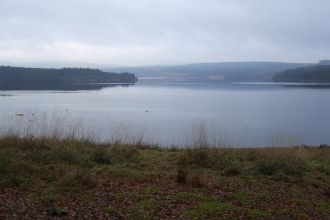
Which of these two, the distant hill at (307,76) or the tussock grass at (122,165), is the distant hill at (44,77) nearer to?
the distant hill at (307,76)

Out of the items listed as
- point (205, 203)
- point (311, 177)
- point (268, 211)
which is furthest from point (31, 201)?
point (311, 177)

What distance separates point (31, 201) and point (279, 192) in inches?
151

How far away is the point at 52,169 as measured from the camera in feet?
21.7

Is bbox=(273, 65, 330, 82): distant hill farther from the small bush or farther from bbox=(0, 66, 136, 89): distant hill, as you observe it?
the small bush

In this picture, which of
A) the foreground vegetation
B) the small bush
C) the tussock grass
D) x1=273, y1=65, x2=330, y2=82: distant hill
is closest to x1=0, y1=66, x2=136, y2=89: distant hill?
x1=273, y1=65, x2=330, y2=82: distant hill

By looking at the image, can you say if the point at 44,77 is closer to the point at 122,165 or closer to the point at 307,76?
the point at 307,76

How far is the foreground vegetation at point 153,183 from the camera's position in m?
4.63

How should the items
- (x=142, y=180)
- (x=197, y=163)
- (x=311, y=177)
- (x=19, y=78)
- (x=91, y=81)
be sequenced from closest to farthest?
1. (x=142, y=180)
2. (x=311, y=177)
3. (x=197, y=163)
4. (x=19, y=78)
5. (x=91, y=81)

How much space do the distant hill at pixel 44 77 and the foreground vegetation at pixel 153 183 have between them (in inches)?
→ 2765

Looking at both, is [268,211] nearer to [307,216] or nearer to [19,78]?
[307,216]

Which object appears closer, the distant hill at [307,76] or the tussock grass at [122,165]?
the tussock grass at [122,165]

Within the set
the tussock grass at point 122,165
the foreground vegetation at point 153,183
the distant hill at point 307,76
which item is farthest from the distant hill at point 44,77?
the foreground vegetation at point 153,183

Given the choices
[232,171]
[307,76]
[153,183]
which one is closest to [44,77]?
[307,76]

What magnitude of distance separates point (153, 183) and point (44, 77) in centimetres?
8276
